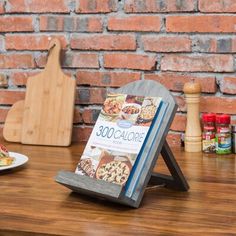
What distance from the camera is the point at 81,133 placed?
2.10m

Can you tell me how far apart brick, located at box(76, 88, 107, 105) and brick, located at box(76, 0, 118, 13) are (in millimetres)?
272

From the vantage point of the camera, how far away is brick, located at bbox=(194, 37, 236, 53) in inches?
73.7

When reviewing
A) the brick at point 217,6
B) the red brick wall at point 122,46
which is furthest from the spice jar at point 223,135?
the brick at point 217,6

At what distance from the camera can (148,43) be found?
197 cm

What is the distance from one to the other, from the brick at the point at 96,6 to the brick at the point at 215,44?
0.32 meters

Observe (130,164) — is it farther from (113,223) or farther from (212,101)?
(212,101)

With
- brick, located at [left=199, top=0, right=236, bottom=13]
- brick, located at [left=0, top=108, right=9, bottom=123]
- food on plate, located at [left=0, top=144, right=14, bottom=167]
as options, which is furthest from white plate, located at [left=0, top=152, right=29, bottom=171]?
brick, located at [left=199, top=0, right=236, bottom=13]

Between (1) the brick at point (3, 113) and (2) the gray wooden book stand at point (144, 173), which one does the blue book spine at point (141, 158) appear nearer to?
(2) the gray wooden book stand at point (144, 173)

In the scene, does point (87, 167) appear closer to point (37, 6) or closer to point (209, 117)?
point (209, 117)

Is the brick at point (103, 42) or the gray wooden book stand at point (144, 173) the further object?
the brick at point (103, 42)

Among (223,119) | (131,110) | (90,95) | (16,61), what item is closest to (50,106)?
(90,95)

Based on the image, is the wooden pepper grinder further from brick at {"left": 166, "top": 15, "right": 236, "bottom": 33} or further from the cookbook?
the cookbook

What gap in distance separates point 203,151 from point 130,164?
0.65 meters

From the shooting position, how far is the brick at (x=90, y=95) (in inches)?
81.1
